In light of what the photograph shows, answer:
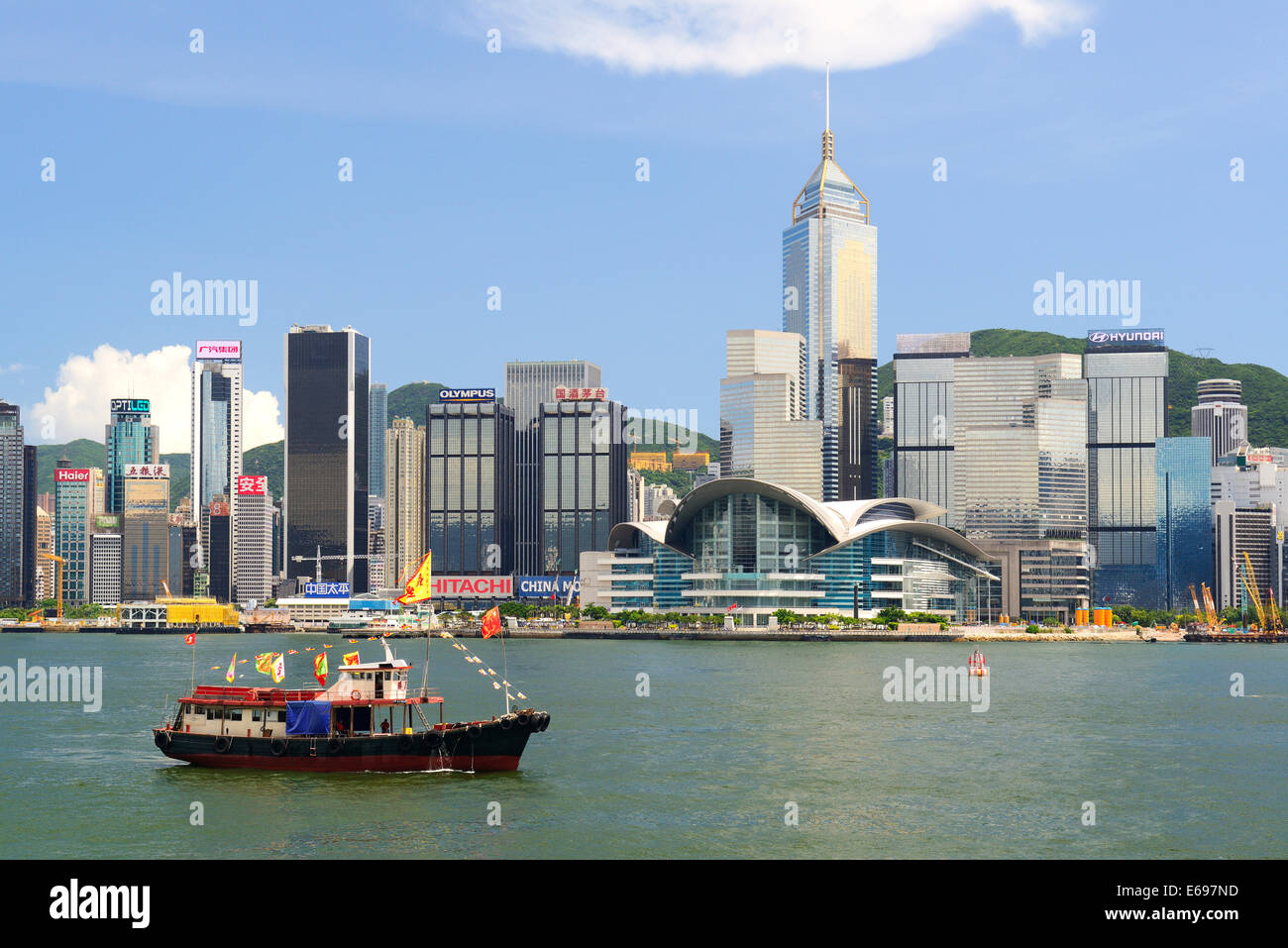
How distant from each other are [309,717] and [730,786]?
1644cm

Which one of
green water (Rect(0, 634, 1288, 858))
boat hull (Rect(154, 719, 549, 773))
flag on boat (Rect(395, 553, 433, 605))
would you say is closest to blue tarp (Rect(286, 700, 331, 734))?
boat hull (Rect(154, 719, 549, 773))

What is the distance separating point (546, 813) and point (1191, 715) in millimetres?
45195

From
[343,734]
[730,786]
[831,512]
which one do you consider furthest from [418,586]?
[831,512]

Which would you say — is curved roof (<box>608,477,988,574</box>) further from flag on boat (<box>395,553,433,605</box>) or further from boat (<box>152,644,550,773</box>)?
flag on boat (<box>395,553,433,605</box>)

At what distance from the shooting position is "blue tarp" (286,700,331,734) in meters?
51.0

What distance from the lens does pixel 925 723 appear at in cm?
6794

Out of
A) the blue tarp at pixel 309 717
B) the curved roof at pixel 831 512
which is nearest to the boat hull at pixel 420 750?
the blue tarp at pixel 309 717

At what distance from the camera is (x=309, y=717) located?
2016 inches

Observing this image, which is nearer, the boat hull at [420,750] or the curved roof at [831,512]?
the boat hull at [420,750]

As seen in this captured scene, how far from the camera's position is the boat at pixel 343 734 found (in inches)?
1981

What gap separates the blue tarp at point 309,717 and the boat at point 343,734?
0.04 m

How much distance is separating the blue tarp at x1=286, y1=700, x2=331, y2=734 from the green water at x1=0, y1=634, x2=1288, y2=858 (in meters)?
1.84

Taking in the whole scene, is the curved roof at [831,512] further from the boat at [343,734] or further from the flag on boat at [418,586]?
the flag on boat at [418,586]
